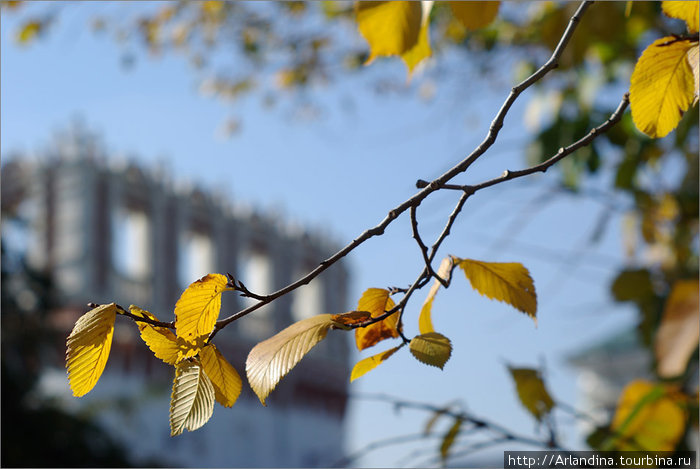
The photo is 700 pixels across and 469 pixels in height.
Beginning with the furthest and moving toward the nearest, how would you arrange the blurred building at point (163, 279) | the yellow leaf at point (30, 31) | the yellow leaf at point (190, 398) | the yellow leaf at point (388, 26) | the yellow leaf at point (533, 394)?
the blurred building at point (163, 279) < the yellow leaf at point (30, 31) < the yellow leaf at point (533, 394) < the yellow leaf at point (388, 26) < the yellow leaf at point (190, 398)

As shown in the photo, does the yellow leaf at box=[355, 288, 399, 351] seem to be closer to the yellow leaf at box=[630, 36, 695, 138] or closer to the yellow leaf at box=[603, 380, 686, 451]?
the yellow leaf at box=[630, 36, 695, 138]

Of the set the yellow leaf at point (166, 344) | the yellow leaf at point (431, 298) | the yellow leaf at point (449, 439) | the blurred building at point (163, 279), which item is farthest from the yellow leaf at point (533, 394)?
the blurred building at point (163, 279)

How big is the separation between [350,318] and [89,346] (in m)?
0.09

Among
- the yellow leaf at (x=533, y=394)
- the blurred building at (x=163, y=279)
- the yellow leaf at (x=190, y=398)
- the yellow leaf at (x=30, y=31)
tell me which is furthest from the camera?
the blurred building at (x=163, y=279)

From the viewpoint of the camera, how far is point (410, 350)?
29 cm

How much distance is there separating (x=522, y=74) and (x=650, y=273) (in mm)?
494

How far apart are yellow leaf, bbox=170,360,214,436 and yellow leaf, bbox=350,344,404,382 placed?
66 millimetres

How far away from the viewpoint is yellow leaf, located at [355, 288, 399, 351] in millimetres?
295

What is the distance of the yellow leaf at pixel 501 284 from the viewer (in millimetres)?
311

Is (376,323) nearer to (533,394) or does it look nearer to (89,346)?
(89,346)

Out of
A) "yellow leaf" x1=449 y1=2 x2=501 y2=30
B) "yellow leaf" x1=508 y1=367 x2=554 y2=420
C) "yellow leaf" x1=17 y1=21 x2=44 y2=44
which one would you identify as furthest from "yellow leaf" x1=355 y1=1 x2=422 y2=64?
"yellow leaf" x1=17 y1=21 x2=44 y2=44

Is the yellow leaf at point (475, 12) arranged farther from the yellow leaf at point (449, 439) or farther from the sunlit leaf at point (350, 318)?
the yellow leaf at point (449, 439)

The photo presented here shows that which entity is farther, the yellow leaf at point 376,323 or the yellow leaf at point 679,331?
the yellow leaf at point 679,331

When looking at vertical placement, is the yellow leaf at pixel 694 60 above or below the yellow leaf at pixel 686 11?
below
